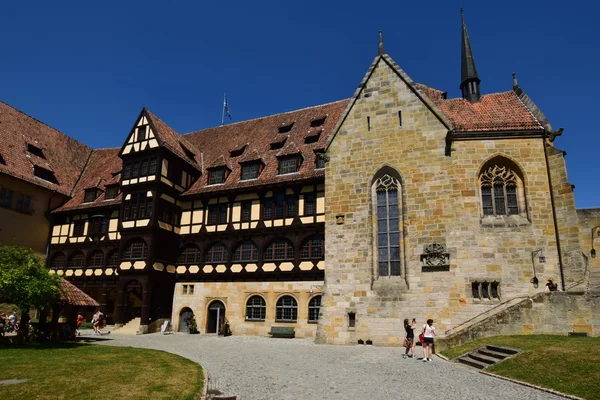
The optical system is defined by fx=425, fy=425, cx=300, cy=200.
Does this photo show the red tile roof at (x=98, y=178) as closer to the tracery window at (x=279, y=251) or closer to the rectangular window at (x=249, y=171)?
the rectangular window at (x=249, y=171)

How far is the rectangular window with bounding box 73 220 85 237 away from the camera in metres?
35.4

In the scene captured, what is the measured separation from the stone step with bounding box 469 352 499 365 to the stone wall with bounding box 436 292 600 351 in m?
2.01

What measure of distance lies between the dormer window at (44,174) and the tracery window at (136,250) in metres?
12.1

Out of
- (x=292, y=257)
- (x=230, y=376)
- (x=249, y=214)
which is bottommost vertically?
(x=230, y=376)

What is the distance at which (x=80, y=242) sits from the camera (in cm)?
3503

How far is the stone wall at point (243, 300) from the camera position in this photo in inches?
1042

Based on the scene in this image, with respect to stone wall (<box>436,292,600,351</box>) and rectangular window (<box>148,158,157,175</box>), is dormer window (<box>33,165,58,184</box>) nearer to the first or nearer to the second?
rectangular window (<box>148,158,157,175</box>)

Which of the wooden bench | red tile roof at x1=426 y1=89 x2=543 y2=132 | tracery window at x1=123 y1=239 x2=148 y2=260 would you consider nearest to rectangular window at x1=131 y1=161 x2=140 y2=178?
tracery window at x1=123 y1=239 x2=148 y2=260

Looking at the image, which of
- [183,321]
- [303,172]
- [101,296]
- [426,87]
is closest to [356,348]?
[303,172]

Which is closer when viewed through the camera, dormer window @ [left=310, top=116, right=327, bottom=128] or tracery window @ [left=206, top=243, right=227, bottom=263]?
tracery window @ [left=206, top=243, right=227, bottom=263]

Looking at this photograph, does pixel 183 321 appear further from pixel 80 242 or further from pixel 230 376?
pixel 230 376

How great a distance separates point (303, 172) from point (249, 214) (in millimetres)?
4963

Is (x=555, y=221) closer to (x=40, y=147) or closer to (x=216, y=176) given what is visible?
(x=216, y=176)

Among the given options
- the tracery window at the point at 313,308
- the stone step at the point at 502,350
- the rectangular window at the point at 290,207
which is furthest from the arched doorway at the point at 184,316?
the stone step at the point at 502,350
